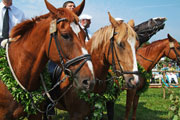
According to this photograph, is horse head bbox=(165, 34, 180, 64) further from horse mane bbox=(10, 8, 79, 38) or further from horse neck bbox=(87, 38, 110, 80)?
horse mane bbox=(10, 8, 79, 38)

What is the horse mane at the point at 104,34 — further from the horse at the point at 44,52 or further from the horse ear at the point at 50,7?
the horse ear at the point at 50,7

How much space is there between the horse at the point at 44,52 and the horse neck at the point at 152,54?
160 inches

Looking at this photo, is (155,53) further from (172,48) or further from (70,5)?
(70,5)

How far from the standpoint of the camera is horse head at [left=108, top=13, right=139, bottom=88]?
302 cm

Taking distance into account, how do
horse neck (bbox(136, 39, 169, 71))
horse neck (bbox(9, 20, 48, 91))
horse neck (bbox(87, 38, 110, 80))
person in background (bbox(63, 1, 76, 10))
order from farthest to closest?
1. horse neck (bbox(136, 39, 169, 71))
2. person in background (bbox(63, 1, 76, 10))
3. horse neck (bbox(87, 38, 110, 80))
4. horse neck (bbox(9, 20, 48, 91))

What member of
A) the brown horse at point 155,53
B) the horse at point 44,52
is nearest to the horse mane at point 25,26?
the horse at point 44,52

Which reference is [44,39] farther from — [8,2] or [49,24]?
[8,2]

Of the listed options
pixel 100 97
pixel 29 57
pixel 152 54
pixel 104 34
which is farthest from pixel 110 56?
pixel 152 54

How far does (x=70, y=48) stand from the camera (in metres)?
2.23

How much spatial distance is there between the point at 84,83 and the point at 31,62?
0.92 metres

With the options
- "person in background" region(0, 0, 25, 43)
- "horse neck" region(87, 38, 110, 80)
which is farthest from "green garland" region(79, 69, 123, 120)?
"person in background" region(0, 0, 25, 43)

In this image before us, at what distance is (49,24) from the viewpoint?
242 cm

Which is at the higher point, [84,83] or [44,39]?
[44,39]

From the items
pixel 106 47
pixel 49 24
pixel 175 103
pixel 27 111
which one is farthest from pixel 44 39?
pixel 175 103
